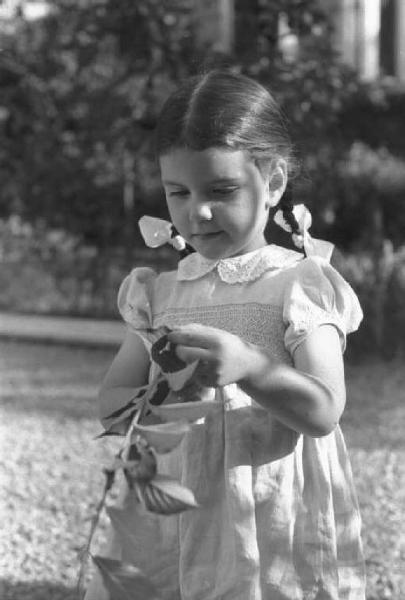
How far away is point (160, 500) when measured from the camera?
56.8 inches

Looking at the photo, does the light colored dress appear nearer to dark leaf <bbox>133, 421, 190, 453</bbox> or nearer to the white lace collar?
the white lace collar

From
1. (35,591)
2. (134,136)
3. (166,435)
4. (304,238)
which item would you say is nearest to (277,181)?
(304,238)

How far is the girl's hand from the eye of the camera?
1618 millimetres

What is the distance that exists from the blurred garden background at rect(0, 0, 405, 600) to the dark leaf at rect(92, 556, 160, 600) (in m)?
1.03

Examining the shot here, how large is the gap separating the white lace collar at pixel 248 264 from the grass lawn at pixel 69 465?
60.6 inches

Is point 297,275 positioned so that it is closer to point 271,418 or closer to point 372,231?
point 271,418

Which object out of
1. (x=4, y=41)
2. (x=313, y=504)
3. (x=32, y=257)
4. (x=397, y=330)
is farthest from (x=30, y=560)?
(x=4, y=41)

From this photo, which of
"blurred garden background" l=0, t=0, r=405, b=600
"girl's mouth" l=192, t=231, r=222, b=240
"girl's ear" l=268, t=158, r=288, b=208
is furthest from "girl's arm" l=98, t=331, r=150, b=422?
"blurred garden background" l=0, t=0, r=405, b=600

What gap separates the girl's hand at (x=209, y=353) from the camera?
162 cm

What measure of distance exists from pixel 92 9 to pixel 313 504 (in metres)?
5.56

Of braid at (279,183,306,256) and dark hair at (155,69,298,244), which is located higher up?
dark hair at (155,69,298,244)

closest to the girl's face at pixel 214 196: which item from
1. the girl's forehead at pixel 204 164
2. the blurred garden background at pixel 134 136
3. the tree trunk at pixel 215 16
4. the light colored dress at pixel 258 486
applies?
the girl's forehead at pixel 204 164

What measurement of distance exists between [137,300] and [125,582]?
0.74m

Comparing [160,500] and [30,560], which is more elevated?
[160,500]
